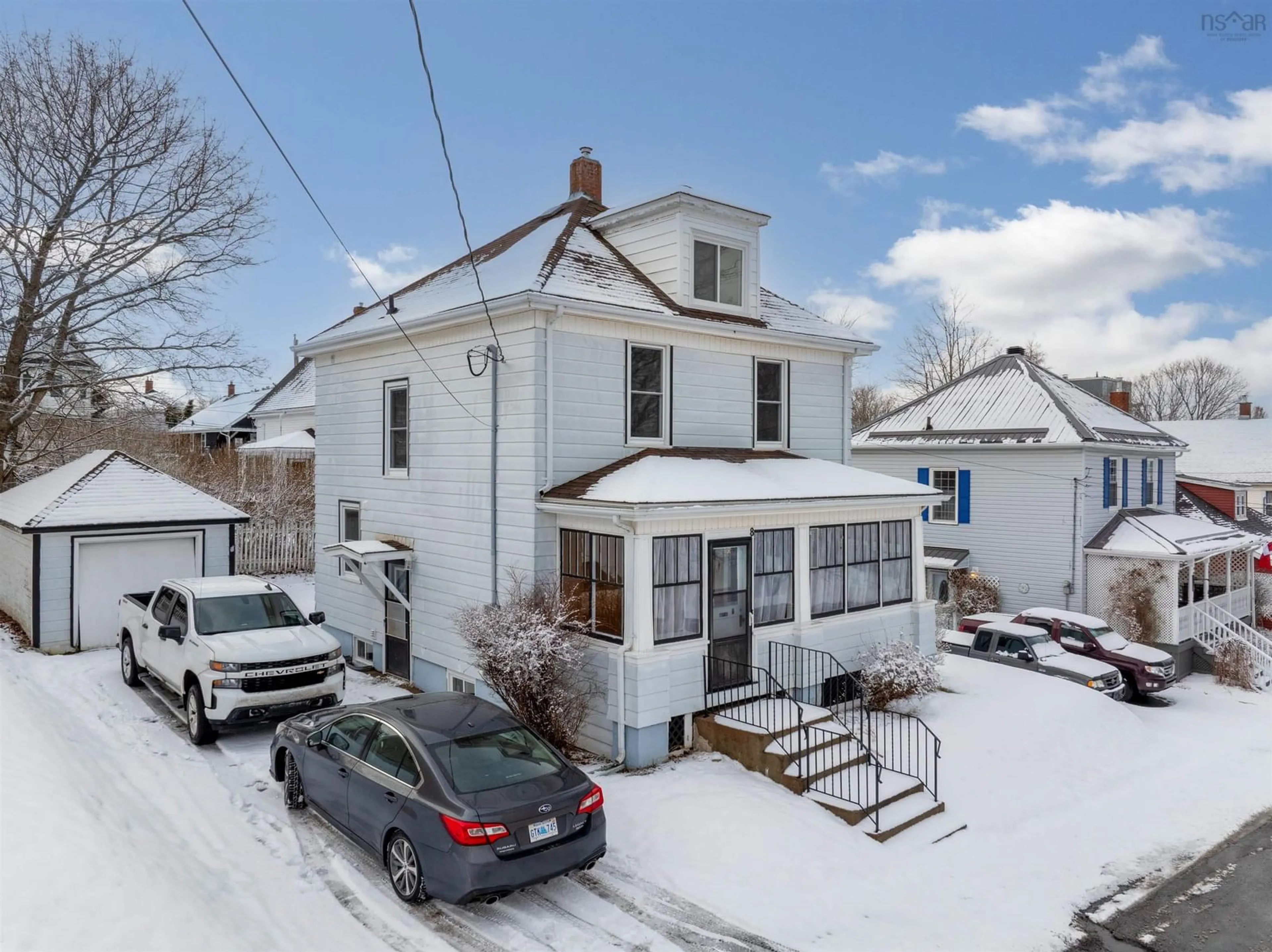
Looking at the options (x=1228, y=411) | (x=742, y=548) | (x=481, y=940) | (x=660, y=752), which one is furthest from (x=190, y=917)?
(x=1228, y=411)

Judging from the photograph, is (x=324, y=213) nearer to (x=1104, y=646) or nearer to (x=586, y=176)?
(x=586, y=176)

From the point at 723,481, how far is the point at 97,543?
11582 mm

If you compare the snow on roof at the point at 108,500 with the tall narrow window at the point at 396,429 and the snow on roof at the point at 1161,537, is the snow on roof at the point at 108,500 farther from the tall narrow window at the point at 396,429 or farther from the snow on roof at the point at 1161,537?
the snow on roof at the point at 1161,537

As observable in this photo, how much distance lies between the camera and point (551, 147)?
668 inches

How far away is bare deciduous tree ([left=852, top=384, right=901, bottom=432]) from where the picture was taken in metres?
59.5

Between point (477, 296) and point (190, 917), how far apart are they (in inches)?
365

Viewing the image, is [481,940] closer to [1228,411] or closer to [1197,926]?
[1197,926]

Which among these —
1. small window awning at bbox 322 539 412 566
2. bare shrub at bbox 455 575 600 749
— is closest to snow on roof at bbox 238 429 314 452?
small window awning at bbox 322 539 412 566

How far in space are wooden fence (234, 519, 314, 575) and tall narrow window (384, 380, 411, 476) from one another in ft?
32.0

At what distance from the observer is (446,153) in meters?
9.24

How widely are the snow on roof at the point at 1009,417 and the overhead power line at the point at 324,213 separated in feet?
58.1

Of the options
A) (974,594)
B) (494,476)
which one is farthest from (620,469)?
(974,594)

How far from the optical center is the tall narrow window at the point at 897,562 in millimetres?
14109

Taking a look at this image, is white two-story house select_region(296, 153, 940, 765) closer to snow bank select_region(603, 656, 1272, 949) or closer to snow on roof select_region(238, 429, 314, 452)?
snow bank select_region(603, 656, 1272, 949)
